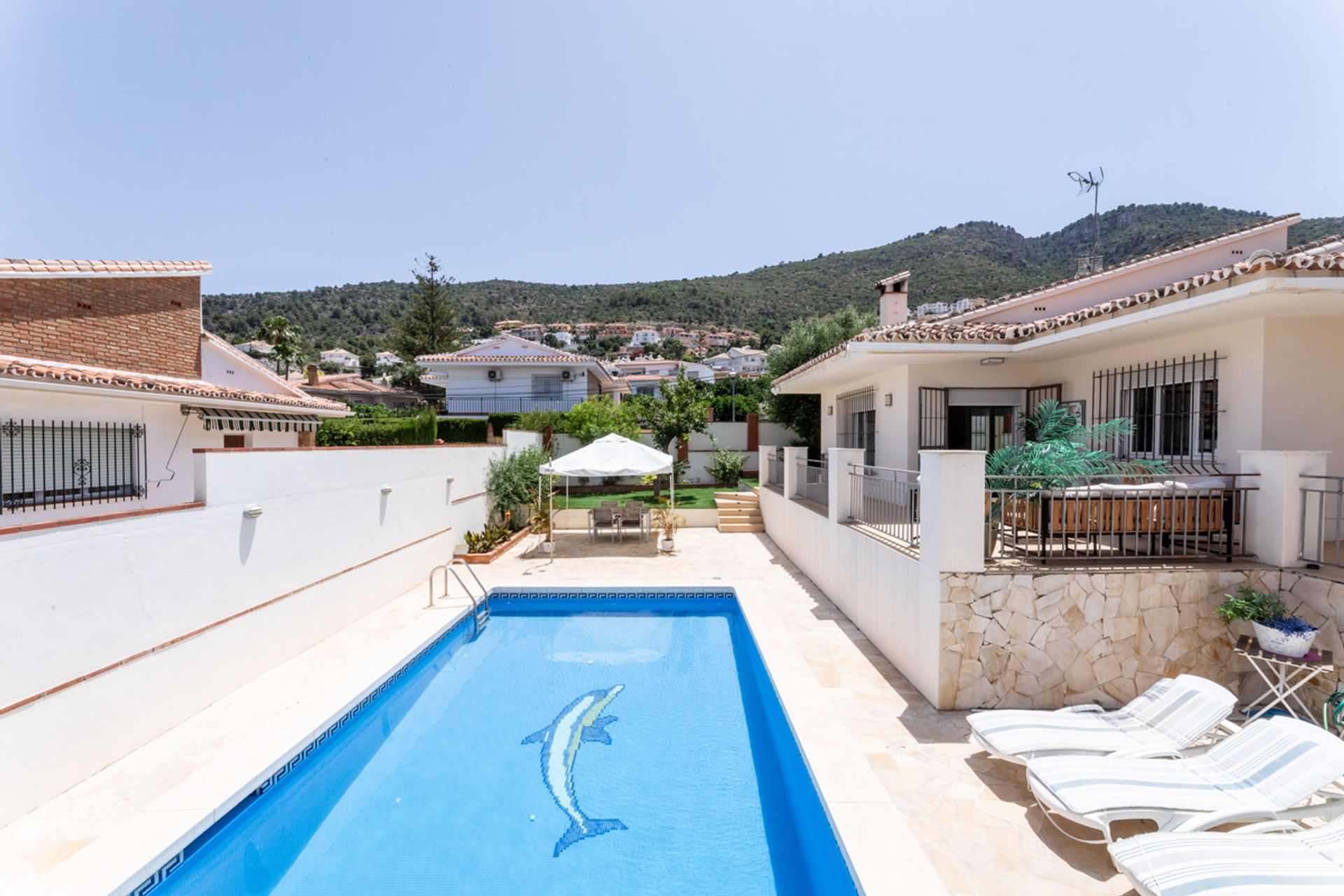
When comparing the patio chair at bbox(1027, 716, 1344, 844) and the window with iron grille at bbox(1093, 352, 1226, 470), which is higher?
the window with iron grille at bbox(1093, 352, 1226, 470)

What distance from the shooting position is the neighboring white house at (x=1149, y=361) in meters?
7.62

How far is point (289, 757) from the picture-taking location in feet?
20.4

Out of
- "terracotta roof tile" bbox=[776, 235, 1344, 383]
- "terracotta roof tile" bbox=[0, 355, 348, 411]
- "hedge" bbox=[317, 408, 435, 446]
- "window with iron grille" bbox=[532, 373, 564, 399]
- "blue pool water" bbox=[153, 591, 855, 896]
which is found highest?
"window with iron grille" bbox=[532, 373, 564, 399]

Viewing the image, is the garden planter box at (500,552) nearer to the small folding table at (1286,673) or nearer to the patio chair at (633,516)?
the patio chair at (633,516)

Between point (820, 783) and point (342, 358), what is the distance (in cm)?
9531

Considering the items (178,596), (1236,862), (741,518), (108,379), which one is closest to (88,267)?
(108,379)

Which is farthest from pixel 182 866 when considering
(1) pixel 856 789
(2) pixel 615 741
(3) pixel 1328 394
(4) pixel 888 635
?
(3) pixel 1328 394

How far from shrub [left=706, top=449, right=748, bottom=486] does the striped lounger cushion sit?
21.8 meters

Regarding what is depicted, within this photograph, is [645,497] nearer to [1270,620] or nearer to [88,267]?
[88,267]

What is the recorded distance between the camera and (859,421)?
17234 mm

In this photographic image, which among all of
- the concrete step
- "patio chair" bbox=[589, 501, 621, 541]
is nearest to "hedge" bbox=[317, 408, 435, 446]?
"patio chair" bbox=[589, 501, 621, 541]

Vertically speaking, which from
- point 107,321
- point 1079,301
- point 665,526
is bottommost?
point 665,526

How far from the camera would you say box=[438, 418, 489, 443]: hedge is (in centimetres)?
2833

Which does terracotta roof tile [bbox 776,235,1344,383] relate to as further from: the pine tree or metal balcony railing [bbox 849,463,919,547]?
the pine tree
